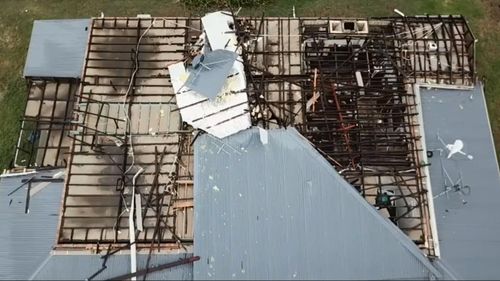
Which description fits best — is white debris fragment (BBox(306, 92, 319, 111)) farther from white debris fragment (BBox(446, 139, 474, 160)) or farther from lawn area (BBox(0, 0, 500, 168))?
lawn area (BBox(0, 0, 500, 168))

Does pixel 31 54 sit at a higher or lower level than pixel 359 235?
higher

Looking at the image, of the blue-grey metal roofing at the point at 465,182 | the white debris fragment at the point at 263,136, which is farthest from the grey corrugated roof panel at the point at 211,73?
the blue-grey metal roofing at the point at 465,182

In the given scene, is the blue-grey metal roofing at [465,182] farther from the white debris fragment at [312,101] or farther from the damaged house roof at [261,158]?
the white debris fragment at [312,101]

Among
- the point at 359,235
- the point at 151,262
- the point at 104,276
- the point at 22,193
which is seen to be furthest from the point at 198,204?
the point at 22,193

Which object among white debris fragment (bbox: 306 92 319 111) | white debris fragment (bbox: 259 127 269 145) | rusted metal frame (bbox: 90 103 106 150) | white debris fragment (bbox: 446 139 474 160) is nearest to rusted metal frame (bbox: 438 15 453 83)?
white debris fragment (bbox: 446 139 474 160)

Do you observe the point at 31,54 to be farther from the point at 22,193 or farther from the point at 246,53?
the point at 246,53

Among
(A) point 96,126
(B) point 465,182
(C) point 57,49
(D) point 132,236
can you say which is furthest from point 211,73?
(B) point 465,182

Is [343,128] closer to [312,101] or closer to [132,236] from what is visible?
[312,101]
